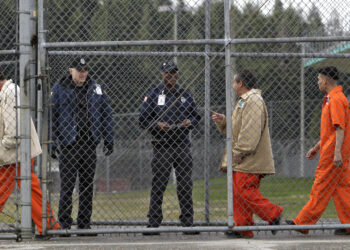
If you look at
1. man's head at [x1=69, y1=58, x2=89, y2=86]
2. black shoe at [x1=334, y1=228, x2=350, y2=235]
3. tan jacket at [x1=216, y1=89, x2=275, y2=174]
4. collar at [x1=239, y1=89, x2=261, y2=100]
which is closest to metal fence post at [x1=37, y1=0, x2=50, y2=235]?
man's head at [x1=69, y1=58, x2=89, y2=86]

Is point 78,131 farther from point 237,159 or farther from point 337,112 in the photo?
point 337,112

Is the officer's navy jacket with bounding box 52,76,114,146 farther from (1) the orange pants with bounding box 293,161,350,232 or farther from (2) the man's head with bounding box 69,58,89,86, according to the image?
(1) the orange pants with bounding box 293,161,350,232

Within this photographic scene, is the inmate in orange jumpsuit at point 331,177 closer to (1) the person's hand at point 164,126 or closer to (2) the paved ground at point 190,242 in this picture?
(2) the paved ground at point 190,242

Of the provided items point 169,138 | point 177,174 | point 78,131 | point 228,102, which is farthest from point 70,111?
point 228,102

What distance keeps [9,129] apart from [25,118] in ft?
1.23

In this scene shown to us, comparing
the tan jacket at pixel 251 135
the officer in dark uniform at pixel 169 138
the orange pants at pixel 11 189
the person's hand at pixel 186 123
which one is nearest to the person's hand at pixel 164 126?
the officer in dark uniform at pixel 169 138

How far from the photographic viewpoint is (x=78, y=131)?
6926 millimetres

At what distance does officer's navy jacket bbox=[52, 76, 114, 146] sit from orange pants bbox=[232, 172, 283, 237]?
152cm

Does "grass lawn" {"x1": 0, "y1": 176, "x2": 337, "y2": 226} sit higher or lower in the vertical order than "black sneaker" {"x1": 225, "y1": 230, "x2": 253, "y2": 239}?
higher

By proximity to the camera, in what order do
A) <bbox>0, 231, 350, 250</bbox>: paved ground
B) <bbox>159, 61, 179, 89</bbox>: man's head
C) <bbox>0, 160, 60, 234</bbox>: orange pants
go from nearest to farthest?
<bbox>0, 231, 350, 250</bbox>: paved ground < <bbox>0, 160, 60, 234</bbox>: orange pants < <bbox>159, 61, 179, 89</bbox>: man's head

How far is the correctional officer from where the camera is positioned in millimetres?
6848

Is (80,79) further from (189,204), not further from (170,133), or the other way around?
(189,204)

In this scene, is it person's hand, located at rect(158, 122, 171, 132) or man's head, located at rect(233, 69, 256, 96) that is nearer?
man's head, located at rect(233, 69, 256, 96)

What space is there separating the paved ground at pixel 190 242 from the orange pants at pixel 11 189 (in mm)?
232
